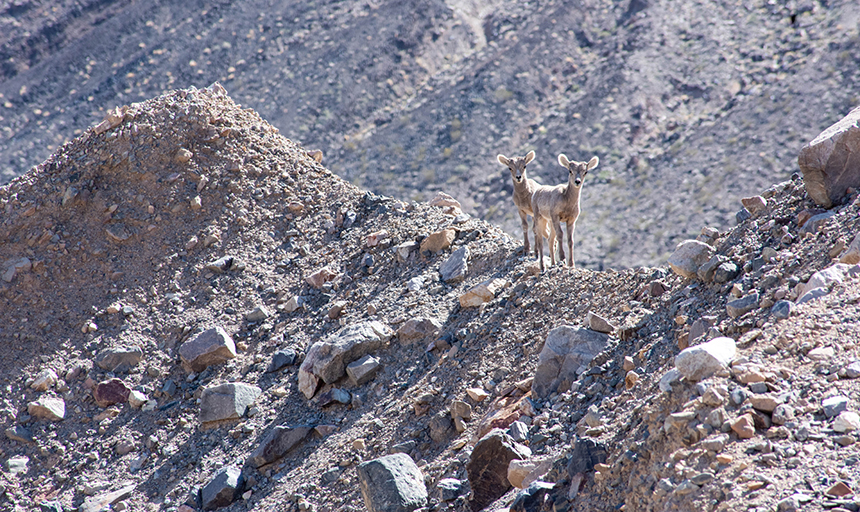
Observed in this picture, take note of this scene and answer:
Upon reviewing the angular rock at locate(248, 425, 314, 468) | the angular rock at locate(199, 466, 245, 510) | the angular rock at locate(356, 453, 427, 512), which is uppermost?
the angular rock at locate(356, 453, 427, 512)

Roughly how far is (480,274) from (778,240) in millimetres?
4166

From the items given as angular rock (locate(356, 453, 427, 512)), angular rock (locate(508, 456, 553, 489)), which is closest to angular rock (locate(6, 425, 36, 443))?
angular rock (locate(356, 453, 427, 512))

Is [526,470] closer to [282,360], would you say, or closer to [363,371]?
[363,371]

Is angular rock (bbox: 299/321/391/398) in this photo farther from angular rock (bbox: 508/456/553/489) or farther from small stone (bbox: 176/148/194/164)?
small stone (bbox: 176/148/194/164)

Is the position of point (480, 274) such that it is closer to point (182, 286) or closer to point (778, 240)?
point (778, 240)

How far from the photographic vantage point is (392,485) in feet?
22.4

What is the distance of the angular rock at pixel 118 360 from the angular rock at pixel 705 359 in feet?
26.5

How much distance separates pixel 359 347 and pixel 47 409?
15.2 ft

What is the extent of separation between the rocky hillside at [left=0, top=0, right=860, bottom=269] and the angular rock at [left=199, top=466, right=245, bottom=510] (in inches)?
953

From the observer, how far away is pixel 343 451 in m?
8.08

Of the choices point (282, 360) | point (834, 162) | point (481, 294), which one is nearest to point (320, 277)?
point (282, 360)

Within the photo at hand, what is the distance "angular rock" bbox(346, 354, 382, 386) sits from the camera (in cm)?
906

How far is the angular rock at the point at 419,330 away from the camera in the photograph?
30.5 ft

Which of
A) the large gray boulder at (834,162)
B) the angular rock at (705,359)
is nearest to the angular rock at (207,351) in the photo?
the angular rock at (705,359)
